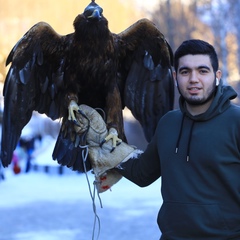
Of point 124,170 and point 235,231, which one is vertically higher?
point 124,170

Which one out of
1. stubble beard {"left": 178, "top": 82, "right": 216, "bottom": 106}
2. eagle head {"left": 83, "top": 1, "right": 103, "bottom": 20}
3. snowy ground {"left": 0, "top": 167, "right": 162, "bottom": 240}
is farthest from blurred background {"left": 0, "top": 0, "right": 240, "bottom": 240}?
stubble beard {"left": 178, "top": 82, "right": 216, "bottom": 106}

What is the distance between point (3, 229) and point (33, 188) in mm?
5419

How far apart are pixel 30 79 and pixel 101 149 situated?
876mm

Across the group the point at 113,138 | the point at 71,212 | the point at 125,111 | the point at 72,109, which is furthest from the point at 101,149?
the point at 125,111

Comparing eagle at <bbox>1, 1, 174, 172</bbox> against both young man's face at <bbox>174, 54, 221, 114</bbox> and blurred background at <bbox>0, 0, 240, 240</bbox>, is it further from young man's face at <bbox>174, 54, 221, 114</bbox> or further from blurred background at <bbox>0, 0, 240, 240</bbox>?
blurred background at <bbox>0, 0, 240, 240</bbox>

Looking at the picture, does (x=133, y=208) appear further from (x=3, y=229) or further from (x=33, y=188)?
(x=33, y=188)

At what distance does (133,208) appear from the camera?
1018cm

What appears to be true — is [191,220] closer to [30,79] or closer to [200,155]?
[200,155]

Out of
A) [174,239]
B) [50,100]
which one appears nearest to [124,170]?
[174,239]

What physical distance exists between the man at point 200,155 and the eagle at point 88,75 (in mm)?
984

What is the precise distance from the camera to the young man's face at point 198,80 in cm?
256

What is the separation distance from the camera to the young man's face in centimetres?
256

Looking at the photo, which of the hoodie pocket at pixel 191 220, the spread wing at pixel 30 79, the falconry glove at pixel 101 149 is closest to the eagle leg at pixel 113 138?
the falconry glove at pixel 101 149

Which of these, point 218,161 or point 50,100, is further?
point 50,100
